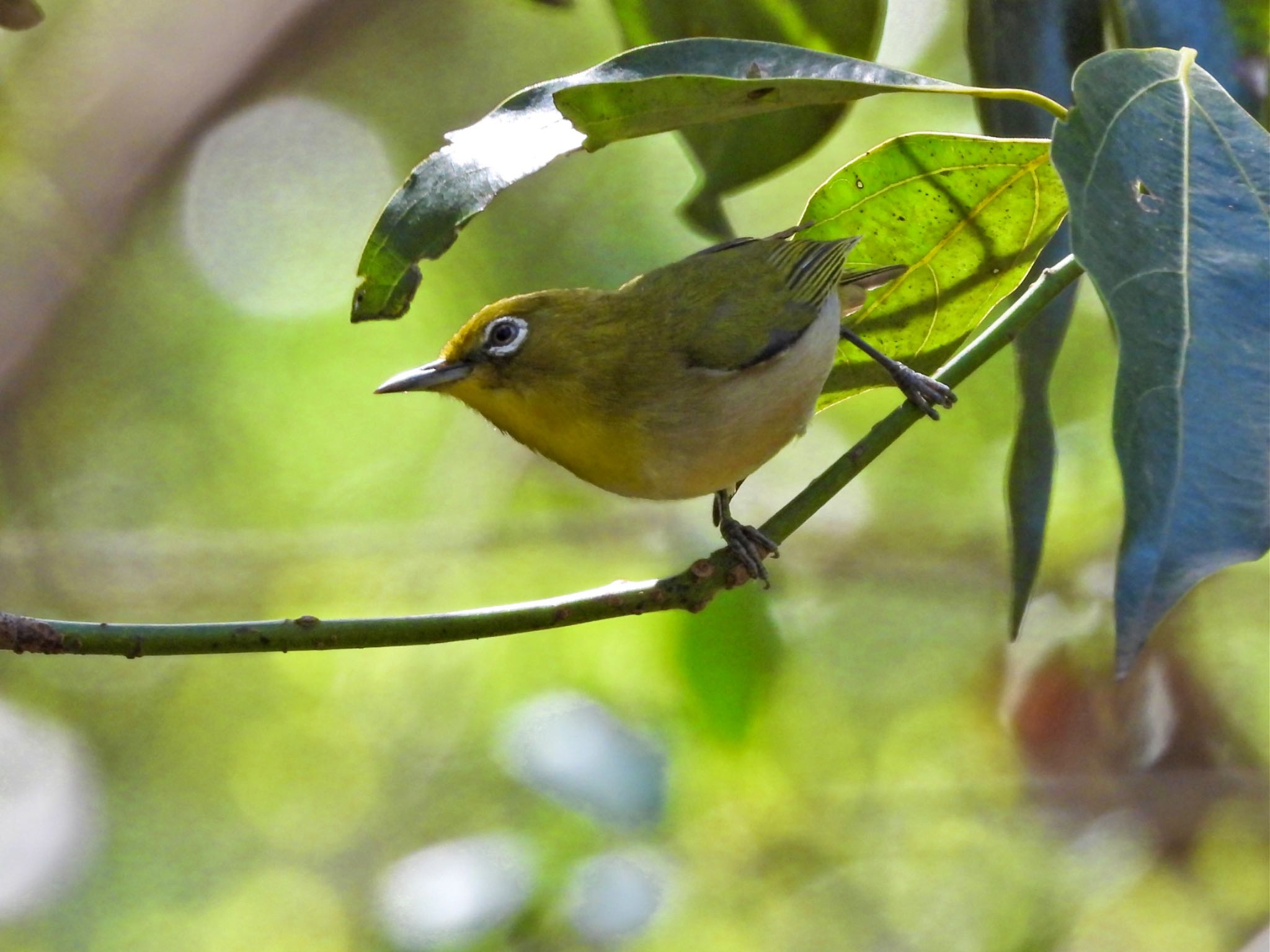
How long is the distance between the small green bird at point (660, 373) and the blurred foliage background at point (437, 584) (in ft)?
2.27

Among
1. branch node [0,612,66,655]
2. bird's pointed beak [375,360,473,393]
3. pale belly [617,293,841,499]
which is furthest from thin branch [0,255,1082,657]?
bird's pointed beak [375,360,473,393]

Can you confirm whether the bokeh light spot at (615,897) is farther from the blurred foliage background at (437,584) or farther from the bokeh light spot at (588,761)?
the bokeh light spot at (588,761)

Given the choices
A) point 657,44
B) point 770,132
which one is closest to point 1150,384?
point 657,44

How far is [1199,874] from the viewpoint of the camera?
527 centimetres

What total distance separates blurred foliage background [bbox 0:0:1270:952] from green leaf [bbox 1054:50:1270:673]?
6.06 feet

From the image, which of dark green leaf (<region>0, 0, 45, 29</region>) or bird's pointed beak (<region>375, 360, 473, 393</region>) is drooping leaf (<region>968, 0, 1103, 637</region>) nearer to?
bird's pointed beak (<region>375, 360, 473, 393</region>)

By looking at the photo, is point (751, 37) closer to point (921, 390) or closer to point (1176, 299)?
point (921, 390)

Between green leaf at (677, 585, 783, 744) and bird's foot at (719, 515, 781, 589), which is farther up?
bird's foot at (719, 515, 781, 589)

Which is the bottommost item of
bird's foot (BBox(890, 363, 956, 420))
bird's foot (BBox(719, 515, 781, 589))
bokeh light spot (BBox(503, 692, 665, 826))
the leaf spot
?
bokeh light spot (BBox(503, 692, 665, 826))

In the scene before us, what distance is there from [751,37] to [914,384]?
0.90 meters

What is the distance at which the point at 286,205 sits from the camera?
7.47 m

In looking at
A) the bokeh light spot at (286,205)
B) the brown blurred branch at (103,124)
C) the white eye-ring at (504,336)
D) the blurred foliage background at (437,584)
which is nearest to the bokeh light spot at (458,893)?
the blurred foliage background at (437,584)

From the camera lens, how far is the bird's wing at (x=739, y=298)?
9.89 feet

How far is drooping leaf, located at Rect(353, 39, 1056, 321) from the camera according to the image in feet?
5.65
